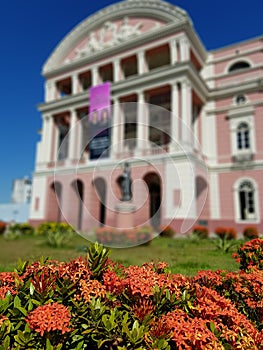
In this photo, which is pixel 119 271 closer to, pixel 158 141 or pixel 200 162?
pixel 200 162

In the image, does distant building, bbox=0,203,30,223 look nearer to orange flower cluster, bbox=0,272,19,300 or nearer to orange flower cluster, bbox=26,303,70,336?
orange flower cluster, bbox=0,272,19,300

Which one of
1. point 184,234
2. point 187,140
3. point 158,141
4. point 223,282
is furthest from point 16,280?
point 158,141

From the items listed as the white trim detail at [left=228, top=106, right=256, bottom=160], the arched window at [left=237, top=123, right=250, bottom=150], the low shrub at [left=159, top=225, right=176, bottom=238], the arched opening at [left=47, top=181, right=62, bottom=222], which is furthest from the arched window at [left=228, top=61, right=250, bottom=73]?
the arched opening at [left=47, top=181, right=62, bottom=222]

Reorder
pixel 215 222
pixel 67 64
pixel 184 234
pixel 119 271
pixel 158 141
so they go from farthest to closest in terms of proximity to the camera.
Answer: pixel 67 64 < pixel 158 141 < pixel 215 222 < pixel 184 234 < pixel 119 271

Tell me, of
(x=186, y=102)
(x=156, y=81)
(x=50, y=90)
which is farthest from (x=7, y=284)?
(x=50, y=90)

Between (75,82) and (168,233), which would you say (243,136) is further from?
(75,82)

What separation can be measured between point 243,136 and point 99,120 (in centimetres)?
1167

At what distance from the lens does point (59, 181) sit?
2373 centimetres

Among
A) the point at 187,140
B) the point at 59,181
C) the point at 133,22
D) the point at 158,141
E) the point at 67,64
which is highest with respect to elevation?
the point at 133,22

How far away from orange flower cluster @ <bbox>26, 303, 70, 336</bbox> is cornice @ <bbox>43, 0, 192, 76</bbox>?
22694mm

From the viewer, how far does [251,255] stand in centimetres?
412

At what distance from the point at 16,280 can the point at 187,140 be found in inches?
647

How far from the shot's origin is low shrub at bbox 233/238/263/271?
4.06m

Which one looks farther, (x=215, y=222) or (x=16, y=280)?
(x=215, y=222)
